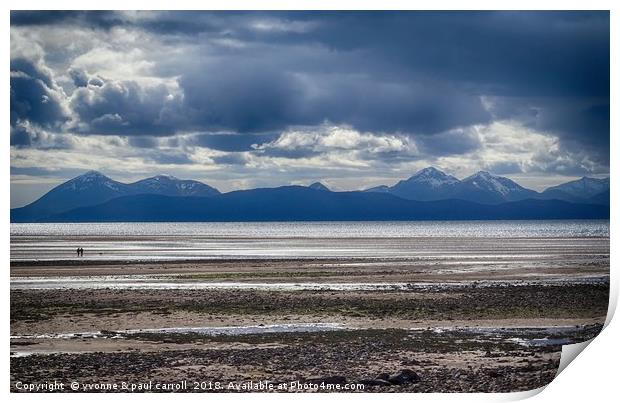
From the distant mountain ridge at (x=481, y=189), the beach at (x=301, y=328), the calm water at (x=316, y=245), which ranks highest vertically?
the distant mountain ridge at (x=481, y=189)

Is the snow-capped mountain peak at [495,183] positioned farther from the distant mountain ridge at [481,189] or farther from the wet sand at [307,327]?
the wet sand at [307,327]

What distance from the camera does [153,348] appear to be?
1534cm

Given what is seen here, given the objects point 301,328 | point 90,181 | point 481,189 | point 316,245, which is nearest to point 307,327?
point 301,328

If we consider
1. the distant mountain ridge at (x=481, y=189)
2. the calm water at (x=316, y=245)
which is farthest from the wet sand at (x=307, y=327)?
the calm water at (x=316, y=245)

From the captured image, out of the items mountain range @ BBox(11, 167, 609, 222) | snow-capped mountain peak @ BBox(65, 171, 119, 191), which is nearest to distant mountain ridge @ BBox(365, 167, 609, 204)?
mountain range @ BBox(11, 167, 609, 222)

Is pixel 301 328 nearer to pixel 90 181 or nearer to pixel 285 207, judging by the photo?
pixel 90 181

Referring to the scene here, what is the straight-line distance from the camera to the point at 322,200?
5522 centimetres

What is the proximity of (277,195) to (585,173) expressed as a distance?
3275cm

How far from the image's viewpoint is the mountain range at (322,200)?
32547 millimetres

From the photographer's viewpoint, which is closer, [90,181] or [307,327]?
[307,327]

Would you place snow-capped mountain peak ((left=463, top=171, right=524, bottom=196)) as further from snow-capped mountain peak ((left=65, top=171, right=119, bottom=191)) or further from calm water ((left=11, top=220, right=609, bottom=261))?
snow-capped mountain peak ((left=65, top=171, right=119, bottom=191))

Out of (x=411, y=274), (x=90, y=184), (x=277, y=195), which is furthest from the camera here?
(x=277, y=195)
